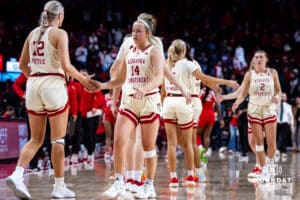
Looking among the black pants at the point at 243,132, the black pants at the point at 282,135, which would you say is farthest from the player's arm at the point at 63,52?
the black pants at the point at 282,135

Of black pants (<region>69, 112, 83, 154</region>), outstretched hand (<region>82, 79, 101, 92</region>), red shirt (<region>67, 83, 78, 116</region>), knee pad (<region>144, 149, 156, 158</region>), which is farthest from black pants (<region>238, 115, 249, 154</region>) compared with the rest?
outstretched hand (<region>82, 79, 101, 92</region>)

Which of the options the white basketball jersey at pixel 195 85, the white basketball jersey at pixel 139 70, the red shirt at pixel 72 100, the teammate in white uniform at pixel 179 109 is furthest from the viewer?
the red shirt at pixel 72 100

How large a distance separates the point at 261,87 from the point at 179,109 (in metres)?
2.01

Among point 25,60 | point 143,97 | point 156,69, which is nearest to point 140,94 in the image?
point 143,97

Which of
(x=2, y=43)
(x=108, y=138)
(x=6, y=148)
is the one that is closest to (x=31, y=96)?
(x=6, y=148)

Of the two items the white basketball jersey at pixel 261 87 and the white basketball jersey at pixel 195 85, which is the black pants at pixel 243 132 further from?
the white basketball jersey at pixel 195 85

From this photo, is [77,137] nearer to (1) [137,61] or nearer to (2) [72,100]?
(2) [72,100]

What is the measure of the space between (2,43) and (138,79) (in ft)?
54.2

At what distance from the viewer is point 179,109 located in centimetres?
1070

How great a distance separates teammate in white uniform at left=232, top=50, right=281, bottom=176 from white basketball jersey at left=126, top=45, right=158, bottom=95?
357cm

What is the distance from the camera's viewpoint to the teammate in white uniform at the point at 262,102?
38.8ft

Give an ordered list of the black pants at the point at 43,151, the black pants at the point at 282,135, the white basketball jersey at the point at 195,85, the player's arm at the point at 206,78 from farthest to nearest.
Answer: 1. the black pants at the point at 282,135
2. the black pants at the point at 43,151
3. the white basketball jersey at the point at 195,85
4. the player's arm at the point at 206,78

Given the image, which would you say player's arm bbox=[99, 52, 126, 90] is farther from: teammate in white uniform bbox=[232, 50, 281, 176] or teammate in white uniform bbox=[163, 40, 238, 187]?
teammate in white uniform bbox=[232, 50, 281, 176]

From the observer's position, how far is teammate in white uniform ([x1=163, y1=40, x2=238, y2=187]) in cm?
1067
